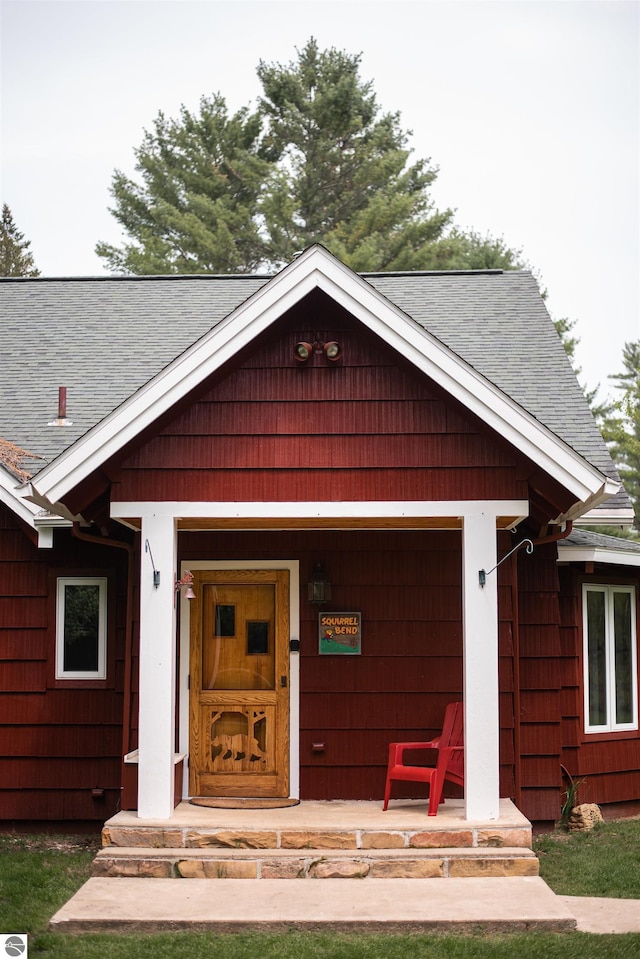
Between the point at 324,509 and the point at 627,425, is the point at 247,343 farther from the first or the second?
the point at 627,425

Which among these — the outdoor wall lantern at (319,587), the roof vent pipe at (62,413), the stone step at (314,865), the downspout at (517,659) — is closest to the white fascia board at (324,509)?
the downspout at (517,659)

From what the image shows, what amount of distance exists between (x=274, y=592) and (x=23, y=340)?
16.3 feet

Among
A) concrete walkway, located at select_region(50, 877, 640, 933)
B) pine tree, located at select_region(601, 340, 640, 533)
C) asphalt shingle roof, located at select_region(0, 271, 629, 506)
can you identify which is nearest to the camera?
concrete walkway, located at select_region(50, 877, 640, 933)

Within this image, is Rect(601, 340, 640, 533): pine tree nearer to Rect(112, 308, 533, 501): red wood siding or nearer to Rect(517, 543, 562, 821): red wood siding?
Rect(517, 543, 562, 821): red wood siding

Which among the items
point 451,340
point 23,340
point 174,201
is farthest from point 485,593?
point 174,201

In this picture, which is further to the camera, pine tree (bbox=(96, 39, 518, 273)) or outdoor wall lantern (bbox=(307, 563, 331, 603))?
pine tree (bbox=(96, 39, 518, 273))

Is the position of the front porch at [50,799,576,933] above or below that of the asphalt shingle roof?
below

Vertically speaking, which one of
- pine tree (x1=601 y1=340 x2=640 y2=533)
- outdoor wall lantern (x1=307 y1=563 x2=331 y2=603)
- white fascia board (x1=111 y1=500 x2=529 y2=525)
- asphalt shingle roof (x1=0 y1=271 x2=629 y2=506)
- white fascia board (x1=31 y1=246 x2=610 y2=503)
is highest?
pine tree (x1=601 y1=340 x2=640 y2=533)

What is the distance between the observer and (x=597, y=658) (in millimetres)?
10289

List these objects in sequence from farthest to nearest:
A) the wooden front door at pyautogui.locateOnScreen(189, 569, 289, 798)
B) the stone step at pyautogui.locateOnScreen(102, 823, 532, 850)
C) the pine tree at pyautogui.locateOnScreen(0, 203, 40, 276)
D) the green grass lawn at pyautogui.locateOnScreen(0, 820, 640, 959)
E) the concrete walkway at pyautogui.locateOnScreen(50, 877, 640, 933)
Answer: the pine tree at pyautogui.locateOnScreen(0, 203, 40, 276), the wooden front door at pyautogui.locateOnScreen(189, 569, 289, 798), the stone step at pyautogui.locateOnScreen(102, 823, 532, 850), the concrete walkway at pyautogui.locateOnScreen(50, 877, 640, 933), the green grass lawn at pyautogui.locateOnScreen(0, 820, 640, 959)

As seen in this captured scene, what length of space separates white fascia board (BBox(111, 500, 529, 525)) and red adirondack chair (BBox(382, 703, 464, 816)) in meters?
1.63

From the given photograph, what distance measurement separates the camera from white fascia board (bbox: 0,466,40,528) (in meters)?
9.00

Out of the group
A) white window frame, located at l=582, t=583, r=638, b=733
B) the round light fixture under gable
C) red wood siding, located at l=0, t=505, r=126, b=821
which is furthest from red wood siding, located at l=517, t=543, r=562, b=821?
red wood siding, located at l=0, t=505, r=126, b=821

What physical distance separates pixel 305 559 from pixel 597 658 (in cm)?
317
